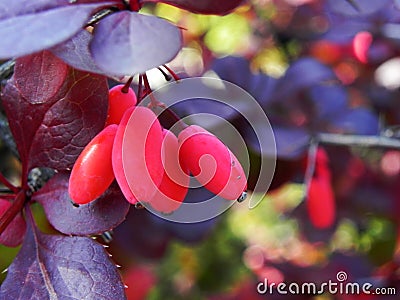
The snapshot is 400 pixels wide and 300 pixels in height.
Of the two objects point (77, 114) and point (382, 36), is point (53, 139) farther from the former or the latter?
point (382, 36)

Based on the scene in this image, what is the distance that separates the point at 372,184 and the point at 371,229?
0.26 meters

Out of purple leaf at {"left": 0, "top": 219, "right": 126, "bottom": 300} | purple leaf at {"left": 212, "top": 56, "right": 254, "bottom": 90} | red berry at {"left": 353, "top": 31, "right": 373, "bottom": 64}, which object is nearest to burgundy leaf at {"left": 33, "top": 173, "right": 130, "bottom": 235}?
purple leaf at {"left": 0, "top": 219, "right": 126, "bottom": 300}

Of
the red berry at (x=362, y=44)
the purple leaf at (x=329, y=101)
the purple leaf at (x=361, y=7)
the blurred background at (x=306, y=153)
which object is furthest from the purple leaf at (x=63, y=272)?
the red berry at (x=362, y=44)

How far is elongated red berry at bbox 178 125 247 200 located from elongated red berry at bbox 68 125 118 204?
6 centimetres

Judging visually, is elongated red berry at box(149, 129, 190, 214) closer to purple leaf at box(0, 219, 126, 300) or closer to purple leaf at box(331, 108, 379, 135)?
purple leaf at box(0, 219, 126, 300)

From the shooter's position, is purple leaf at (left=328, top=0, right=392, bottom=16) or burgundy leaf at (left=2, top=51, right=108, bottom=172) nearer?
burgundy leaf at (left=2, top=51, right=108, bottom=172)

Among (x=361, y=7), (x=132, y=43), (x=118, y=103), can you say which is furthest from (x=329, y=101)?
(x=132, y=43)

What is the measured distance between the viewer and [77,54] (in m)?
0.45

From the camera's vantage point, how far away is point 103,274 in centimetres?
52

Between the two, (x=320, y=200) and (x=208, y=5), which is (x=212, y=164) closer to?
(x=208, y=5)

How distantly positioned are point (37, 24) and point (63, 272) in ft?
0.76

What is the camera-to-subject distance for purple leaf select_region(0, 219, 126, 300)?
1.70ft

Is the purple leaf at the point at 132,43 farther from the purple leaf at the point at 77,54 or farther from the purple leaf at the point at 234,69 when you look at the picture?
the purple leaf at the point at 234,69

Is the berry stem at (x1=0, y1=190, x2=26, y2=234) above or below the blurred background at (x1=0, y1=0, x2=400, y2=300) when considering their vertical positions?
above
